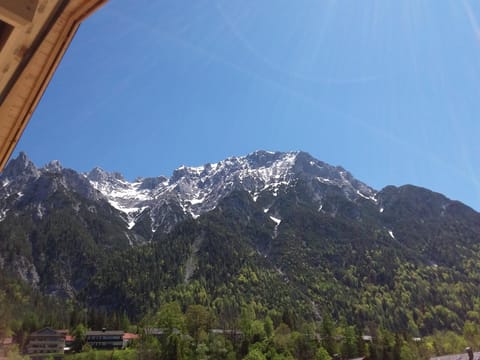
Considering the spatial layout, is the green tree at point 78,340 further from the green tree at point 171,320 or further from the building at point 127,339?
the green tree at point 171,320

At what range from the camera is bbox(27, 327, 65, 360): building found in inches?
3580

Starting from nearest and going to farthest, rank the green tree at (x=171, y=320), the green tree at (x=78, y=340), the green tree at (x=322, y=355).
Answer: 1. the green tree at (x=322, y=355)
2. the green tree at (x=171, y=320)
3. the green tree at (x=78, y=340)

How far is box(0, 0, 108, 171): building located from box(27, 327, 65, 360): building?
106 meters

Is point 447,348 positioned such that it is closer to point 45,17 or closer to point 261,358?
point 261,358

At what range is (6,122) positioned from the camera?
5.35 meters

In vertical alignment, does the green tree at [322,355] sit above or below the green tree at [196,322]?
below

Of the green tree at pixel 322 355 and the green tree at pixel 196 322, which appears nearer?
the green tree at pixel 322 355

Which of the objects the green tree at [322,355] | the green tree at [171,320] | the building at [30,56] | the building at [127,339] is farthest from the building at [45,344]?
the building at [30,56]

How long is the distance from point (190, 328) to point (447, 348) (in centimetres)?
6538

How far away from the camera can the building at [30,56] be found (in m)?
4.48

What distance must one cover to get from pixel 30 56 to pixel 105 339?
375 ft

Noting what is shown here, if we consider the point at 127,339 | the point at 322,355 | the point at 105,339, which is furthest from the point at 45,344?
the point at 322,355

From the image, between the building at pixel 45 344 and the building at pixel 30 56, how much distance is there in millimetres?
105865

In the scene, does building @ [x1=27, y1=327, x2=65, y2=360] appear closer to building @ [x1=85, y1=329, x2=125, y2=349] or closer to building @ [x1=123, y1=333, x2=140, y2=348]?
building @ [x1=85, y1=329, x2=125, y2=349]
